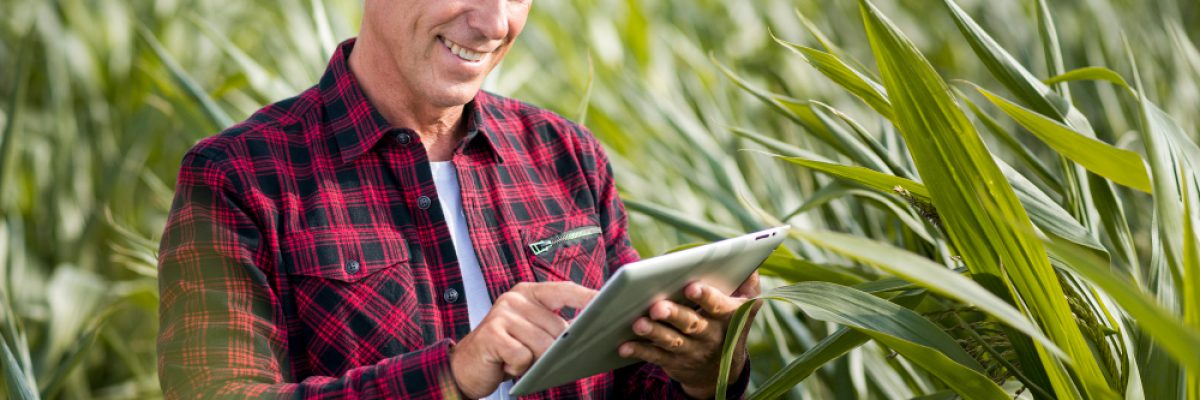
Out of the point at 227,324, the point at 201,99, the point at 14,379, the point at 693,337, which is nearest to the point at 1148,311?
the point at 693,337

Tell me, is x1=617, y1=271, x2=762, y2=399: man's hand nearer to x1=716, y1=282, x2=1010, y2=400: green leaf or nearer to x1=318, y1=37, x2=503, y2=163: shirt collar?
x1=716, y1=282, x2=1010, y2=400: green leaf

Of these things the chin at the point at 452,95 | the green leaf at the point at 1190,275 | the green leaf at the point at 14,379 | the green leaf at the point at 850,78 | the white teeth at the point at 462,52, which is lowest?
the green leaf at the point at 14,379

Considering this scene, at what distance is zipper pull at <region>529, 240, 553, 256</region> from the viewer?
108 centimetres

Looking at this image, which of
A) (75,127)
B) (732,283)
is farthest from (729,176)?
(75,127)

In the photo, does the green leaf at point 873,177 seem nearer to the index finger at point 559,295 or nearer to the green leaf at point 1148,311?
the index finger at point 559,295

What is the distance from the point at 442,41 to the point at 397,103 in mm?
82

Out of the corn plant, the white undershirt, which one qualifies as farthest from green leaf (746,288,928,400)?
the white undershirt

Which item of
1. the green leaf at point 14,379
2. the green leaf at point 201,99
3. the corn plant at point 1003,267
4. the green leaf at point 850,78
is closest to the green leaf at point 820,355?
the corn plant at point 1003,267

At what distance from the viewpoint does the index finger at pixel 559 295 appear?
2.70 feet

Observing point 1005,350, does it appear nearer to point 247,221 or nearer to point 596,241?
point 596,241

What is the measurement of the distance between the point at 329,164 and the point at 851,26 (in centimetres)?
169

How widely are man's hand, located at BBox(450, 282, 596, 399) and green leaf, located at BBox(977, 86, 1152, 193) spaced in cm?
33

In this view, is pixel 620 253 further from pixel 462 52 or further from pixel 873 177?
pixel 873 177

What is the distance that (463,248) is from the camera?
104 centimetres
